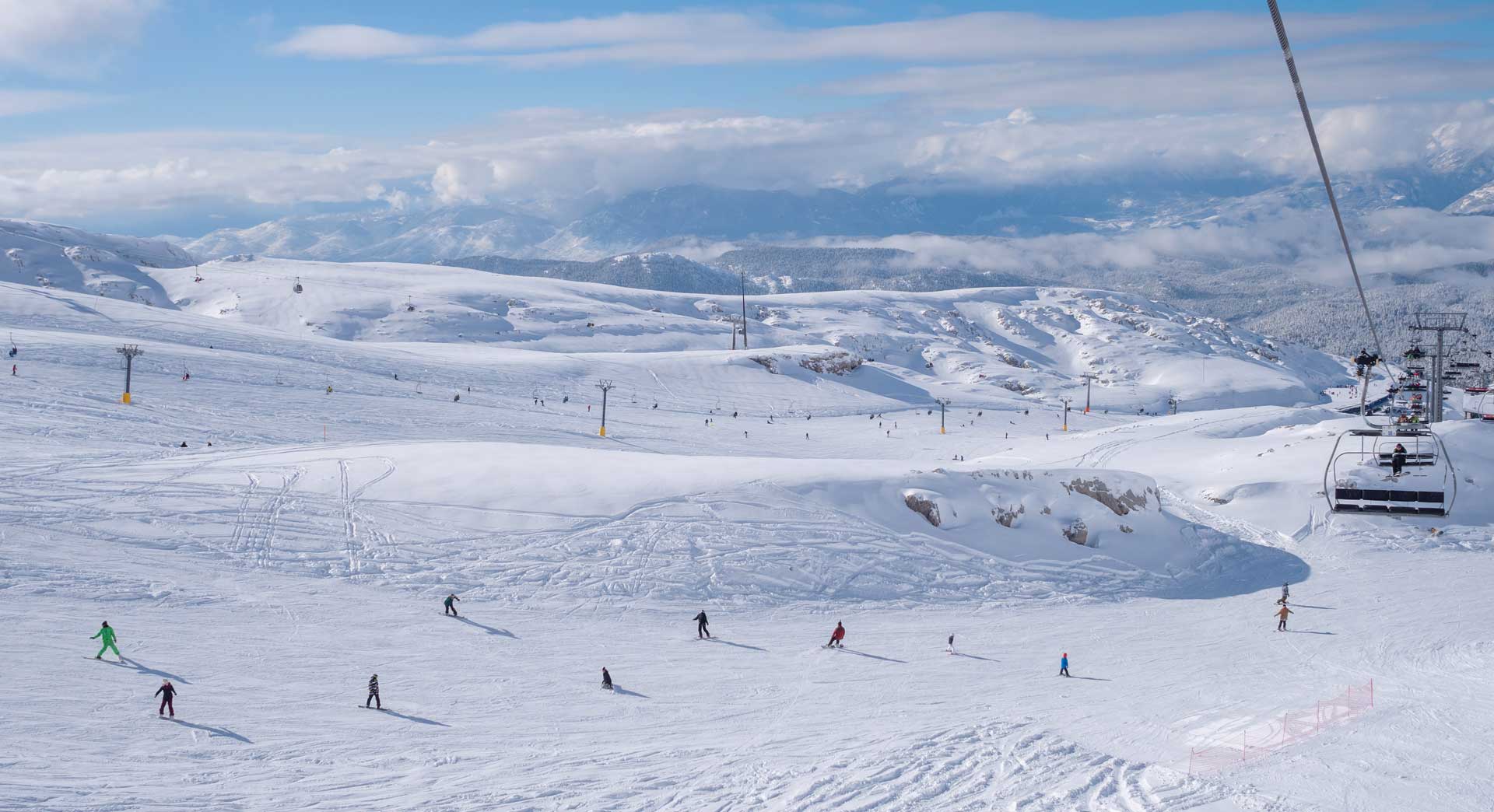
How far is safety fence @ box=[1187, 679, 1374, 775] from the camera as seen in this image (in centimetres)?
2309

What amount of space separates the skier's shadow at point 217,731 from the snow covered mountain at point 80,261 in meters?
140

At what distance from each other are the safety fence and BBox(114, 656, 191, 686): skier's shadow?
23.5 m

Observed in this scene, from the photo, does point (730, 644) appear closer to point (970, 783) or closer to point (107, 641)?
point (970, 783)

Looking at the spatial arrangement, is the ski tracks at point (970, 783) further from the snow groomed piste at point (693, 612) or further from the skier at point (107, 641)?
the skier at point (107, 641)

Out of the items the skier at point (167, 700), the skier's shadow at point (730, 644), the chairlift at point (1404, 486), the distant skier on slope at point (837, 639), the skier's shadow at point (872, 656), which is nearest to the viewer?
the skier at point (167, 700)

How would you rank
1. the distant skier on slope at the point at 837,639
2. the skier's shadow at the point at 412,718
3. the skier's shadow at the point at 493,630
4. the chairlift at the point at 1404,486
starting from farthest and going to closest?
the chairlift at the point at 1404,486
the distant skier on slope at the point at 837,639
the skier's shadow at the point at 493,630
the skier's shadow at the point at 412,718

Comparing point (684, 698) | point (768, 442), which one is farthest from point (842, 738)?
point (768, 442)

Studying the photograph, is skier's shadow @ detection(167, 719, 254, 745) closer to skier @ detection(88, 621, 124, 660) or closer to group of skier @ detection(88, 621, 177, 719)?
group of skier @ detection(88, 621, 177, 719)

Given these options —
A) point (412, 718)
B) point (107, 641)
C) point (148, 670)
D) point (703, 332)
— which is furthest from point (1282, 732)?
point (703, 332)

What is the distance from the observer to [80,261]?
164 m

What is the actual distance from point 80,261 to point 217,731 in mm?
176567

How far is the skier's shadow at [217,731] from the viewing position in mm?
20922

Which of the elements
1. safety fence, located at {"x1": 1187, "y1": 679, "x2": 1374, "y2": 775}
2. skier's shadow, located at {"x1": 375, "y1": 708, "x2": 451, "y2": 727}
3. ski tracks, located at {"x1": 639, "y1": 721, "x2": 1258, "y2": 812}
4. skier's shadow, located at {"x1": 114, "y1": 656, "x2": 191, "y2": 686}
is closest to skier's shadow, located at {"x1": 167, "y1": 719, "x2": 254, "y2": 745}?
skier's shadow, located at {"x1": 114, "y1": 656, "x2": 191, "y2": 686}

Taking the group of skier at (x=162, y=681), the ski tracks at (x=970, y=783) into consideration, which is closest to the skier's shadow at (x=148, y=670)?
the group of skier at (x=162, y=681)
